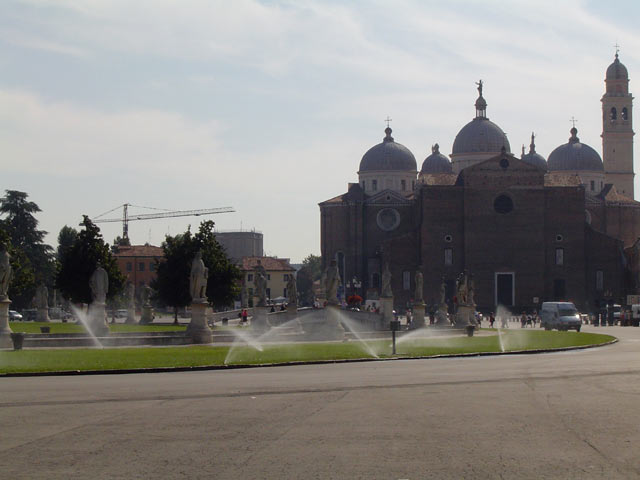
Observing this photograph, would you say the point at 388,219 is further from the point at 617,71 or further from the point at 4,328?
the point at 4,328

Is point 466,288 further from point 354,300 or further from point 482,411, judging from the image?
point 482,411

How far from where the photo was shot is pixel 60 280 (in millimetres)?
73875

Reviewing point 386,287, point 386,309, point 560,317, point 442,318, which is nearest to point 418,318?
point 386,309

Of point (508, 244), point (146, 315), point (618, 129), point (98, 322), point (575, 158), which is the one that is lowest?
point (98, 322)

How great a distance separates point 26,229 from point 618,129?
75.1 meters

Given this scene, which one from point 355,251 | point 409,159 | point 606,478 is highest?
point 409,159

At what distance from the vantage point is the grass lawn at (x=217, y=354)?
29047 millimetres

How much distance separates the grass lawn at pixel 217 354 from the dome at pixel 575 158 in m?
92.7

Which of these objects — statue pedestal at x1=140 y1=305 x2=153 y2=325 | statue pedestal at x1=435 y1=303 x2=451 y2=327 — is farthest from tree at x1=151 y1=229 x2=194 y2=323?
statue pedestal at x1=435 y1=303 x2=451 y2=327

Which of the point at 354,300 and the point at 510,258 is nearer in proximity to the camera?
the point at 354,300

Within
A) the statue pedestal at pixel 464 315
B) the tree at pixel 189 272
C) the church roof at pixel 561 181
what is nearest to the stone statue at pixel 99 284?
the statue pedestal at pixel 464 315

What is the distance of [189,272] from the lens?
80.8 meters

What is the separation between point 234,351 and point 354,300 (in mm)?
52370

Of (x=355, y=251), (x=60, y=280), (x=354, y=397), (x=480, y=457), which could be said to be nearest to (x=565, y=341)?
(x=354, y=397)
